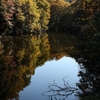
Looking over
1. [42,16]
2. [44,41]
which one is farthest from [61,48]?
[42,16]

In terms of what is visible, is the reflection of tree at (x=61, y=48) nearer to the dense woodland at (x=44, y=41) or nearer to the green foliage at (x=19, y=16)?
the dense woodland at (x=44, y=41)

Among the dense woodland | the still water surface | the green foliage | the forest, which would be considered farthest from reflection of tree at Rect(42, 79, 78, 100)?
the green foliage

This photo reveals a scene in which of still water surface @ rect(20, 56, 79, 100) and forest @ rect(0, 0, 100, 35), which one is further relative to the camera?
forest @ rect(0, 0, 100, 35)

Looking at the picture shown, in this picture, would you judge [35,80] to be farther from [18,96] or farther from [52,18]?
[52,18]

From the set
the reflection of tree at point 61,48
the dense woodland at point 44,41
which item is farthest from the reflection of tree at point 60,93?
the reflection of tree at point 61,48

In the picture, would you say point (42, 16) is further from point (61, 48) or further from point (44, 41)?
point (61, 48)

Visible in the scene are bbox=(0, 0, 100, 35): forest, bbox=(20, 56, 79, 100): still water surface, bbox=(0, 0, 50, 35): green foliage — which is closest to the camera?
bbox=(20, 56, 79, 100): still water surface

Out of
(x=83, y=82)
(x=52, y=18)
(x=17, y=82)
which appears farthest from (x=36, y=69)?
(x=52, y=18)

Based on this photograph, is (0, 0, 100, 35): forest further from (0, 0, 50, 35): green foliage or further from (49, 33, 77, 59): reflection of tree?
(49, 33, 77, 59): reflection of tree

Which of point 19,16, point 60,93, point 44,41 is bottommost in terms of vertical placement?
point 60,93

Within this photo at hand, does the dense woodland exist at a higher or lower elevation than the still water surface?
higher

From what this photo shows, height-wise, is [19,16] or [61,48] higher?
[19,16]

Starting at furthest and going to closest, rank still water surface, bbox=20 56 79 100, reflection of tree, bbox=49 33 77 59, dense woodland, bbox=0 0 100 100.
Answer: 1. reflection of tree, bbox=49 33 77 59
2. dense woodland, bbox=0 0 100 100
3. still water surface, bbox=20 56 79 100

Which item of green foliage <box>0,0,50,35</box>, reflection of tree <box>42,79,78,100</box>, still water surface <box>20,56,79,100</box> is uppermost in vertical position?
green foliage <box>0,0,50,35</box>
